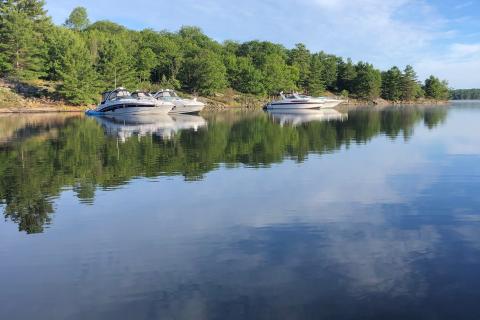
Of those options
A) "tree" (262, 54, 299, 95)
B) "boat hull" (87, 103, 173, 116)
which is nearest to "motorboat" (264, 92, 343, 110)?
"tree" (262, 54, 299, 95)

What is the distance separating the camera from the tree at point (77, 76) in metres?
72.8

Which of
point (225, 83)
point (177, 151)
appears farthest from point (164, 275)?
point (225, 83)

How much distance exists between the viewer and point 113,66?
268 ft

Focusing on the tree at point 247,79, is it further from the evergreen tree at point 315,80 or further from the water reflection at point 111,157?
the water reflection at point 111,157

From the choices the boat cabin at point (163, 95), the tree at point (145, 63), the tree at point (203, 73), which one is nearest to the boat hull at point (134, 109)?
the boat cabin at point (163, 95)

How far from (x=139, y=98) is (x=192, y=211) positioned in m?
51.6

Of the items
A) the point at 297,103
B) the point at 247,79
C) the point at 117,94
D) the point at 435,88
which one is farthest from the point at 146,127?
the point at 435,88

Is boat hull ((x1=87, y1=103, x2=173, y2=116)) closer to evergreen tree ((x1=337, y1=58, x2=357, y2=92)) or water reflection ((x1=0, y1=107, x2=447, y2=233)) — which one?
water reflection ((x1=0, y1=107, x2=447, y2=233))

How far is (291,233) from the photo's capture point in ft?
32.7

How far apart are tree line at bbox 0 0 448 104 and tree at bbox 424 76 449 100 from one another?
0.36m

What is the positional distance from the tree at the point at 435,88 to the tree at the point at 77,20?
125 meters

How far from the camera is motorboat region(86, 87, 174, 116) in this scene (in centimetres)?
6000

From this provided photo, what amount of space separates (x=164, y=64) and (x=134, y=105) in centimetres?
4389

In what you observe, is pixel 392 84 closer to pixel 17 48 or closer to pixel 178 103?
pixel 178 103
